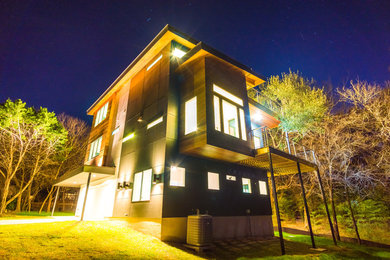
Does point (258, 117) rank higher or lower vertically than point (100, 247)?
higher

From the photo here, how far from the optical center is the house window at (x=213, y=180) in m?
8.41

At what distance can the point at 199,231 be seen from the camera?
5.96 metres

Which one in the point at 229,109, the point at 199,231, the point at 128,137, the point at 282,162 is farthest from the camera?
the point at 128,137

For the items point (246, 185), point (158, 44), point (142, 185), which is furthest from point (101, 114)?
point (246, 185)

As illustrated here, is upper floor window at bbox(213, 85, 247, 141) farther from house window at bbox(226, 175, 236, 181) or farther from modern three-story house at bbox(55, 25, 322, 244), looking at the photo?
house window at bbox(226, 175, 236, 181)

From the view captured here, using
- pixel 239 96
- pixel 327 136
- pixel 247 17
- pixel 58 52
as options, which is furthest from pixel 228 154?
pixel 58 52

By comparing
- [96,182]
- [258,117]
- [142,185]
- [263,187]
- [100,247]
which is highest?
[258,117]

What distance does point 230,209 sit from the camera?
8664 millimetres

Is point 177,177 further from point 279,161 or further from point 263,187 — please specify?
point 263,187

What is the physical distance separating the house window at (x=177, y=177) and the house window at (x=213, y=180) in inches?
54.1

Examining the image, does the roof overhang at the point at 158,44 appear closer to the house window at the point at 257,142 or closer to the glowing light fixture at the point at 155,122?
the glowing light fixture at the point at 155,122

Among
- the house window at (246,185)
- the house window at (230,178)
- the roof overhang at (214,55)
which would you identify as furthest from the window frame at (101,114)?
the house window at (246,185)

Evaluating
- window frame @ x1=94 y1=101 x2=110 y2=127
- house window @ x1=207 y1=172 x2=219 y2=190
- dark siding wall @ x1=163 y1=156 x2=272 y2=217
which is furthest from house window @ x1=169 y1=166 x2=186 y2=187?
window frame @ x1=94 y1=101 x2=110 y2=127

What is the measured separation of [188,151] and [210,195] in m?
2.22
